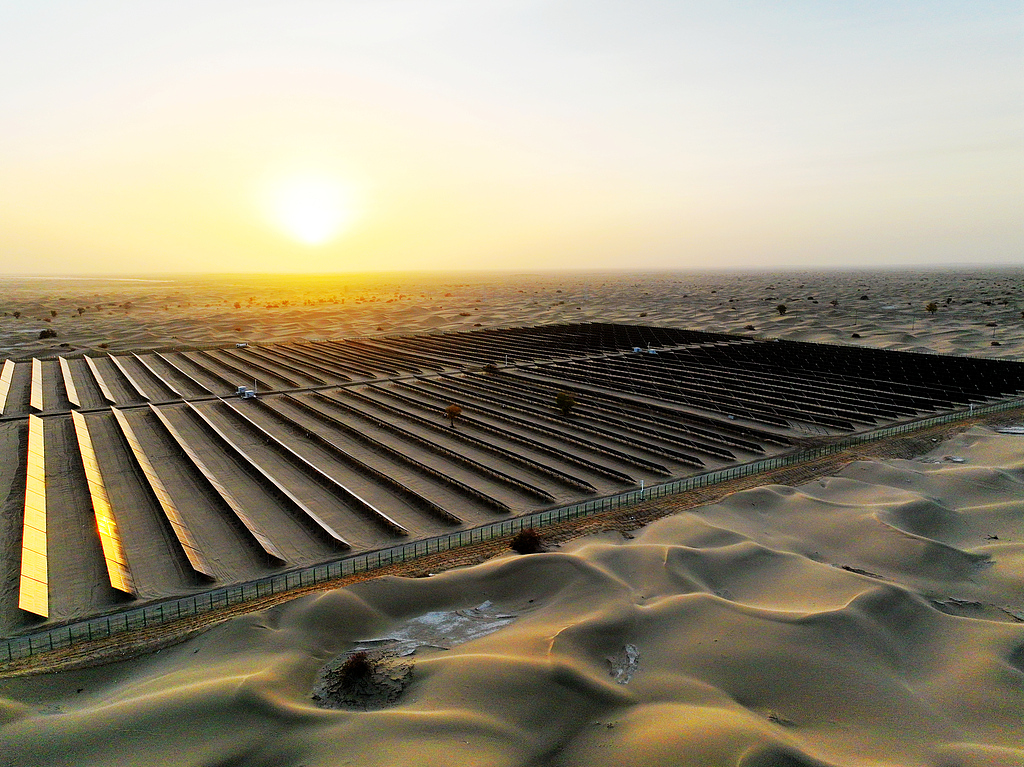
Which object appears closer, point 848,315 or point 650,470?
point 650,470

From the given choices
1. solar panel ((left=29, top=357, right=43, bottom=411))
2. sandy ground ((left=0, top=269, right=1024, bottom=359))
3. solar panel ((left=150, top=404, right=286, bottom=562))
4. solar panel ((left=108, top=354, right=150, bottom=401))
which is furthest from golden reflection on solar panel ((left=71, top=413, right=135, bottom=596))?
sandy ground ((left=0, top=269, right=1024, bottom=359))

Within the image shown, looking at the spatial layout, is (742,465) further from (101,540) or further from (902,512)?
(101,540)

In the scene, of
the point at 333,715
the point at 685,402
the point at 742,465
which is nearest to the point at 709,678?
the point at 333,715

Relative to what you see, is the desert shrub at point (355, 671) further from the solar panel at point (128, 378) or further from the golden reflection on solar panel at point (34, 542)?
the solar panel at point (128, 378)

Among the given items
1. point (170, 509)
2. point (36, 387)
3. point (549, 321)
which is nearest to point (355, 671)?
point (170, 509)

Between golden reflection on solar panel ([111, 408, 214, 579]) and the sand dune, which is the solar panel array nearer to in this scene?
golden reflection on solar panel ([111, 408, 214, 579])

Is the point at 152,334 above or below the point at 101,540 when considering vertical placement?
above
